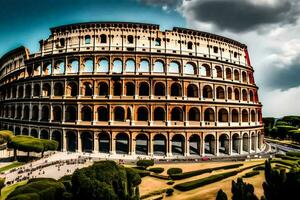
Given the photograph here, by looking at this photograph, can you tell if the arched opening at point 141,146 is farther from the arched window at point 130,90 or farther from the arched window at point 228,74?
the arched window at point 228,74

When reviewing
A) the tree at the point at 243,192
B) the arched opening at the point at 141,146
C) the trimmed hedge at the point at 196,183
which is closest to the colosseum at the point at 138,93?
the arched opening at the point at 141,146

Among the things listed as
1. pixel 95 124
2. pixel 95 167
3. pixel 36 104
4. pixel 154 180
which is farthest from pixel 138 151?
pixel 95 167

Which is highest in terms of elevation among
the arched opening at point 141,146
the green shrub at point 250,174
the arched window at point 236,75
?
the arched window at point 236,75

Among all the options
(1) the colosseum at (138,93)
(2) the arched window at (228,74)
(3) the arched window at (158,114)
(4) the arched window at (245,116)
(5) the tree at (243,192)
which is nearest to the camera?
(5) the tree at (243,192)

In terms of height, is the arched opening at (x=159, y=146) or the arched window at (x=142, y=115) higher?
the arched window at (x=142, y=115)

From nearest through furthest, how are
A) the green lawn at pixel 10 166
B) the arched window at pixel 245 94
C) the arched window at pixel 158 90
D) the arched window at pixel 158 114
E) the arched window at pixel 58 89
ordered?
the green lawn at pixel 10 166 → the arched window at pixel 158 114 → the arched window at pixel 158 90 → the arched window at pixel 58 89 → the arched window at pixel 245 94

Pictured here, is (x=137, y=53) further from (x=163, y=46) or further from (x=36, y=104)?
(x=36, y=104)

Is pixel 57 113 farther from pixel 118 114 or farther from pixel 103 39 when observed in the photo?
pixel 103 39

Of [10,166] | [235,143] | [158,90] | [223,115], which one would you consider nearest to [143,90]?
[158,90]
